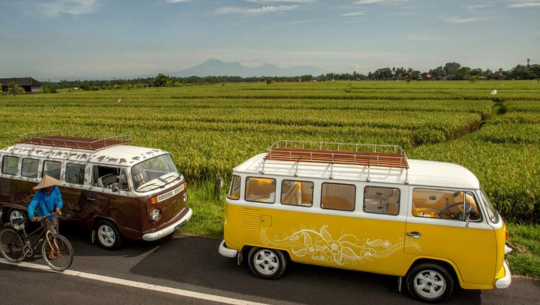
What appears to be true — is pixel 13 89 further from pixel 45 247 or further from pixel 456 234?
pixel 456 234

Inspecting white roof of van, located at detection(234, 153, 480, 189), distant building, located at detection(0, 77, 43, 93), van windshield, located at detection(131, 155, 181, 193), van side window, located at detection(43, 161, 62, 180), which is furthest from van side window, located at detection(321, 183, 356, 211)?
distant building, located at detection(0, 77, 43, 93)

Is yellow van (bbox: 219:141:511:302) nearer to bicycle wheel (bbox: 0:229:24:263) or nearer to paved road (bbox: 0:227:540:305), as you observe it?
paved road (bbox: 0:227:540:305)

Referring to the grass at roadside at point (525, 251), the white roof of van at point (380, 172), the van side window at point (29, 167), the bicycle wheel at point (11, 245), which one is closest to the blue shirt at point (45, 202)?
the bicycle wheel at point (11, 245)

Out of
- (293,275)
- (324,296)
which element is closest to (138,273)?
(293,275)

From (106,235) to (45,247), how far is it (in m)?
1.32

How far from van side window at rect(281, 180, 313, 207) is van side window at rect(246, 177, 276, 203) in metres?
0.30

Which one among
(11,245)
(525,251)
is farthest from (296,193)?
(11,245)

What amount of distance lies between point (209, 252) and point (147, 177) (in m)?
2.48

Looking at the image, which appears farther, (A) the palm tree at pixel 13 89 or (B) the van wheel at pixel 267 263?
(A) the palm tree at pixel 13 89

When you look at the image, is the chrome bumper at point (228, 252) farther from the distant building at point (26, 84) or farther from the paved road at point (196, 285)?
the distant building at point (26, 84)

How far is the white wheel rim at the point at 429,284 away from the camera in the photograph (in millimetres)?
6363

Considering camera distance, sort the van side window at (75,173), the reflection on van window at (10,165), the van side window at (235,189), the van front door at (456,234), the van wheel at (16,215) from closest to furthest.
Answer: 1. the van front door at (456,234)
2. the van side window at (235,189)
3. the van side window at (75,173)
4. the van wheel at (16,215)
5. the reflection on van window at (10,165)

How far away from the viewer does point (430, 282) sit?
21.1ft

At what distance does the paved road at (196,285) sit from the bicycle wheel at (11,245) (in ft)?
0.73
